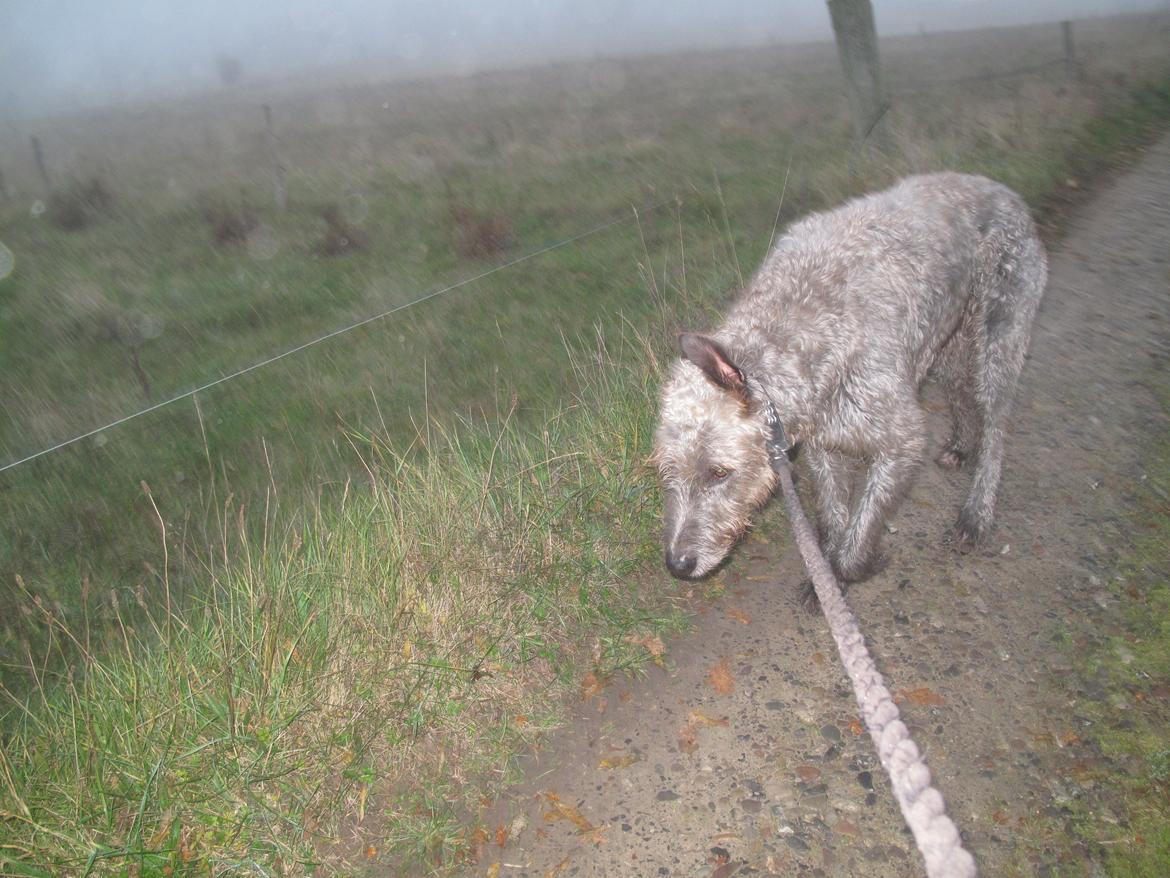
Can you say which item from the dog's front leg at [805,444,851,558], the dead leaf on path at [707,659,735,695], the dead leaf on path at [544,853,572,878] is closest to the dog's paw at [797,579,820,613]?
the dog's front leg at [805,444,851,558]

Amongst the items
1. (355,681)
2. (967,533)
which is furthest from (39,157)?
(967,533)

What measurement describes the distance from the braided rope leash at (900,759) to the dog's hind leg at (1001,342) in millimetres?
3178

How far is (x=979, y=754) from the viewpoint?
11.1 ft

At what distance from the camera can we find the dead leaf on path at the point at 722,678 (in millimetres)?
3998

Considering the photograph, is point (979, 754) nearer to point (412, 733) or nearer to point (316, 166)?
point (412, 733)

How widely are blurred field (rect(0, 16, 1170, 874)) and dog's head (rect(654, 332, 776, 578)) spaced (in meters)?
0.92

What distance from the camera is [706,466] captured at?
3.73 metres

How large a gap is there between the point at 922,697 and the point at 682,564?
1.29 metres

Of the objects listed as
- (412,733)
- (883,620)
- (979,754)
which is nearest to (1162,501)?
(883,620)

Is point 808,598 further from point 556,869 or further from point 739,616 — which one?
point 556,869

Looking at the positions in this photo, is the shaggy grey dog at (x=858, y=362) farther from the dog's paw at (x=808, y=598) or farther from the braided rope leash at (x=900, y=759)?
the braided rope leash at (x=900, y=759)

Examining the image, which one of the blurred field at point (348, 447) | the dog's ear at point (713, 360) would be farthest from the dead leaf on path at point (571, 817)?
the dog's ear at point (713, 360)

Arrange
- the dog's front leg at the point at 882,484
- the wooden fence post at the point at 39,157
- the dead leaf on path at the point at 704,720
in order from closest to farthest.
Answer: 1. the dead leaf on path at the point at 704,720
2. the dog's front leg at the point at 882,484
3. the wooden fence post at the point at 39,157

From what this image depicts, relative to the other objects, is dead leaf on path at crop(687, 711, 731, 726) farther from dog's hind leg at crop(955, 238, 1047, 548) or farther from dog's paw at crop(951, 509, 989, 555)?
dog's hind leg at crop(955, 238, 1047, 548)
